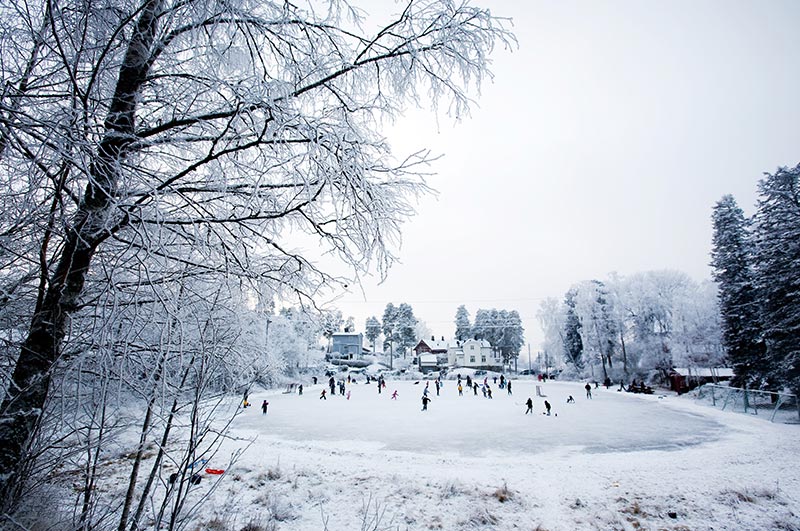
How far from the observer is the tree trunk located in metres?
2.51

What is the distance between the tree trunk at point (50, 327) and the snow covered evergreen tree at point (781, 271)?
27.9 metres

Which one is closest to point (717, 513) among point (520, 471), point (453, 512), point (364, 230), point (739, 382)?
point (520, 471)

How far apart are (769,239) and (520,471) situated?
23.5 m

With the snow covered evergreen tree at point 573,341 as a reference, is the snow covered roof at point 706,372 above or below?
below

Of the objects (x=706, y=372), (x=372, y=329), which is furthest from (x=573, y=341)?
(x=372, y=329)

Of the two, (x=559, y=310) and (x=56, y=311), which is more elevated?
(x=559, y=310)

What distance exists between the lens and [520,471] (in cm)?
1051

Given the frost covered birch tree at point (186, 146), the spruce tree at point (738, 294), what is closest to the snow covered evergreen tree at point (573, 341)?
the spruce tree at point (738, 294)

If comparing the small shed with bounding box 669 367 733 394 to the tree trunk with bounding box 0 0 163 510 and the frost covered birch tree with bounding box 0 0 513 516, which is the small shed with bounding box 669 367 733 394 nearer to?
the frost covered birch tree with bounding box 0 0 513 516

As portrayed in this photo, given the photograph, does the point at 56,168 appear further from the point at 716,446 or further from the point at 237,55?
the point at 716,446

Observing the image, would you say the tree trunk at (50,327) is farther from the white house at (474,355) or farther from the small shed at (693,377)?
the white house at (474,355)

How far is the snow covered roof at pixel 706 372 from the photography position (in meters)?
36.9

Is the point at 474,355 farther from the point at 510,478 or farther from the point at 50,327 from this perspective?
the point at 50,327

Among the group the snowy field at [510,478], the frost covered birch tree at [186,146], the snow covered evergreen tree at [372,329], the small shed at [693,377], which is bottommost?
the snowy field at [510,478]
